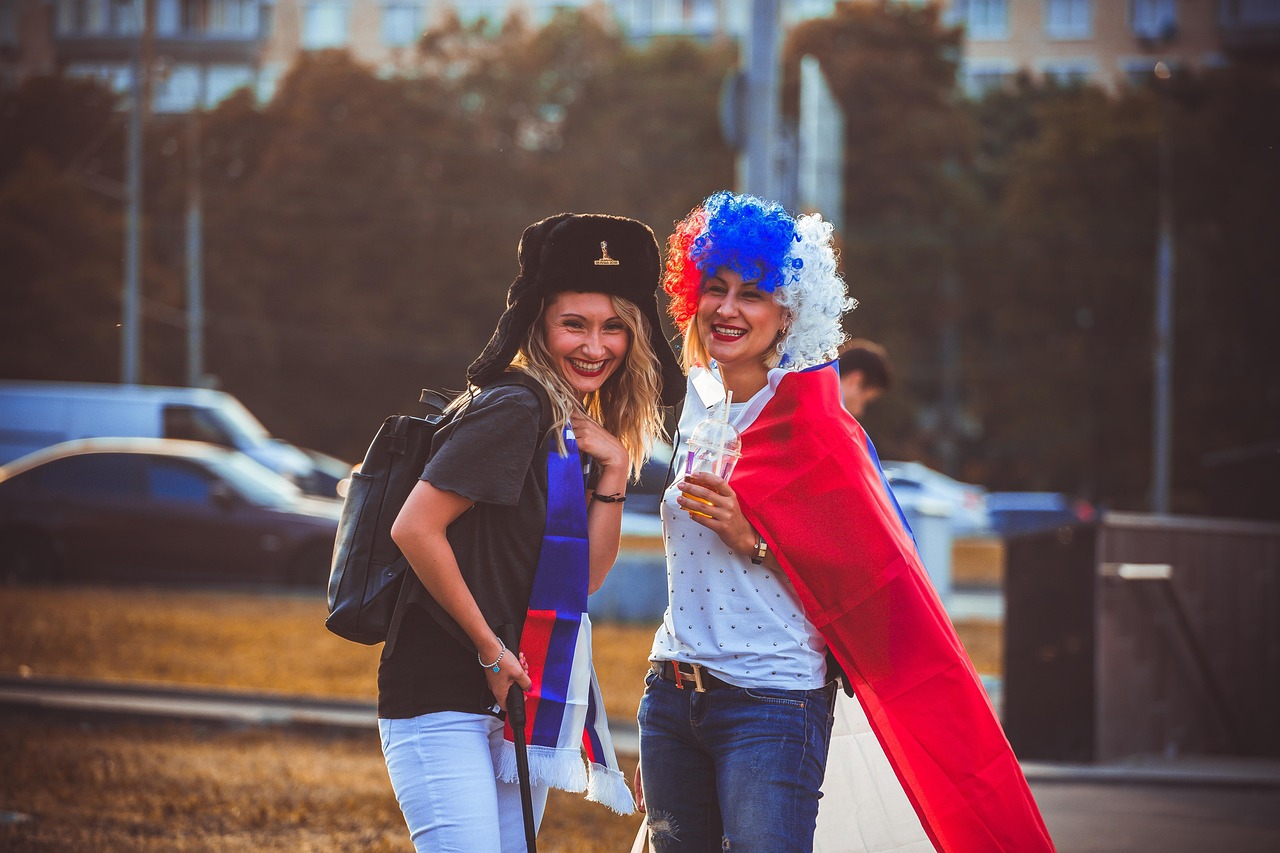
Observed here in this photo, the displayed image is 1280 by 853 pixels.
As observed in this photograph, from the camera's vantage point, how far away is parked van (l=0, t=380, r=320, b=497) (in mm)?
20656

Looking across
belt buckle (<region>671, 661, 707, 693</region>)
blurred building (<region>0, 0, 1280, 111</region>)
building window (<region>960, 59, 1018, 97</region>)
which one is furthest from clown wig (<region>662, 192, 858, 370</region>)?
building window (<region>960, 59, 1018, 97</region>)

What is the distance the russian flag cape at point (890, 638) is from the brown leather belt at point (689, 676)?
25 cm

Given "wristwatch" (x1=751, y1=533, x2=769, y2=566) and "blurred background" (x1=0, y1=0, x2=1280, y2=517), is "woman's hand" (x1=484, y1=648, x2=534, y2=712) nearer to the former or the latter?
"wristwatch" (x1=751, y1=533, x2=769, y2=566)

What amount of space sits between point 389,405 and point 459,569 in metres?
33.2

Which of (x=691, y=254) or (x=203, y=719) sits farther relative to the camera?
(x=203, y=719)

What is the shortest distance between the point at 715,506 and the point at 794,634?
327 millimetres

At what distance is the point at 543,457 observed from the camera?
3176 mm

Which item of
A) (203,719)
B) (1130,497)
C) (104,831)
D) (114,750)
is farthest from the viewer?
(1130,497)

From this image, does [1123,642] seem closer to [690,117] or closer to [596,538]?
[596,538]

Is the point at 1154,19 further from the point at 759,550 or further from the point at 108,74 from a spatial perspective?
the point at 759,550

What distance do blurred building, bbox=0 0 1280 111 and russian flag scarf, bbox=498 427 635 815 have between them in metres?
7.08

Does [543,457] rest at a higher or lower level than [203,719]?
higher

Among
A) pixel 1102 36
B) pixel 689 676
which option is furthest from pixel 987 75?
pixel 689 676

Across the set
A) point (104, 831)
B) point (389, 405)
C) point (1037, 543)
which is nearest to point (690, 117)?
point (389, 405)
